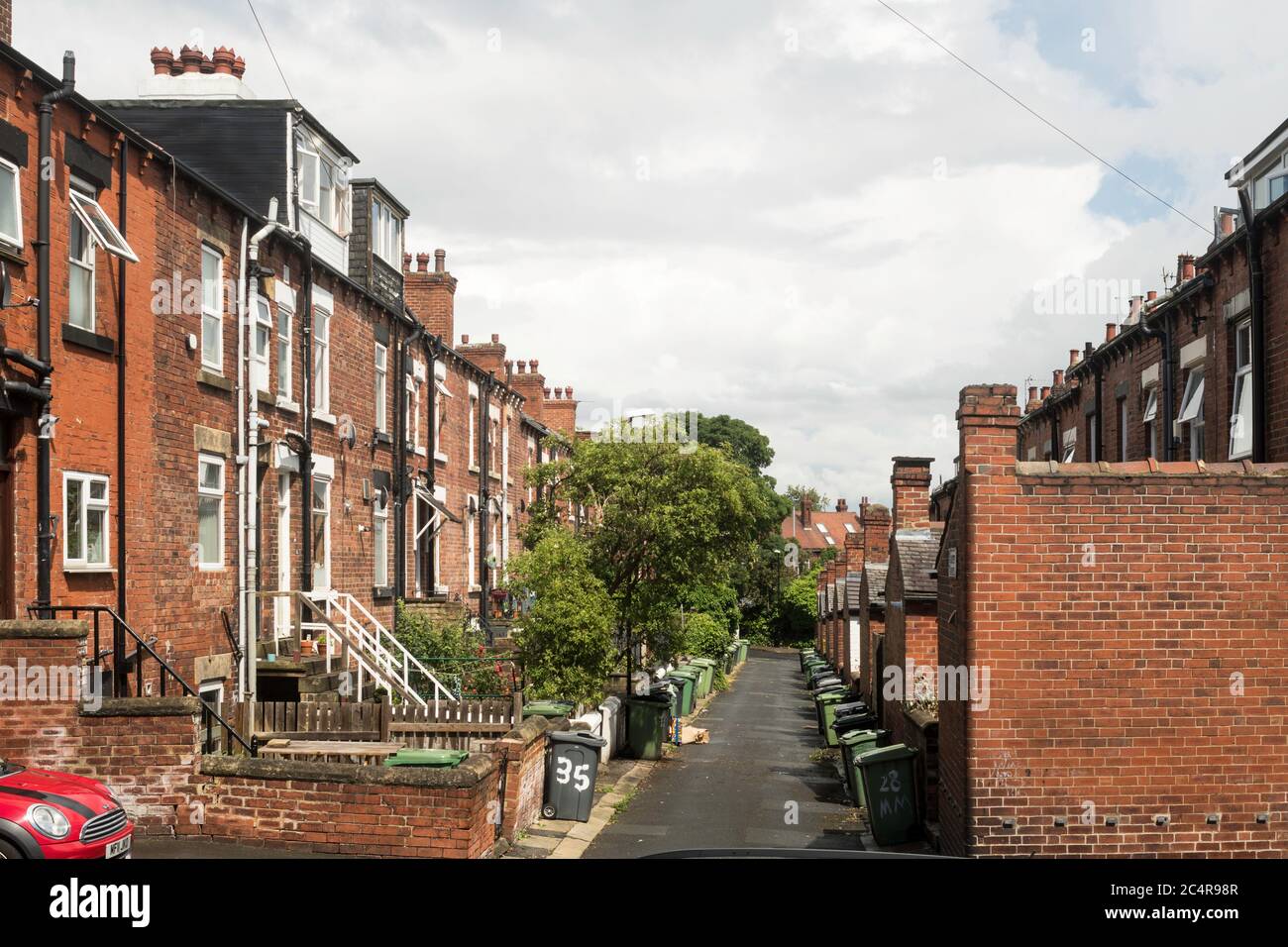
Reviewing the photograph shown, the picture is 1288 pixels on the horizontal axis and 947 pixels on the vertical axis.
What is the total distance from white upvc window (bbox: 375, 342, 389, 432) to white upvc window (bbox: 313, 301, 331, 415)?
2840mm

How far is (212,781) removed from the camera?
1122 cm

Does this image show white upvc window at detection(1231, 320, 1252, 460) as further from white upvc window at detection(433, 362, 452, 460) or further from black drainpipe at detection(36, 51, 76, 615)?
white upvc window at detection(433, 362, 452, 460)

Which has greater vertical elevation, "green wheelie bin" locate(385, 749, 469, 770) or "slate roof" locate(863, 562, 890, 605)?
"slate roof" locate(863, 562, 890, 605)

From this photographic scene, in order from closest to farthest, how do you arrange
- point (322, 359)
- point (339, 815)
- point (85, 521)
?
1. point (339, 815)
2. point (85, 521)
3. point (322, 359)

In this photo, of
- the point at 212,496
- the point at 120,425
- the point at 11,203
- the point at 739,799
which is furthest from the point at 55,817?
the point at 739,799

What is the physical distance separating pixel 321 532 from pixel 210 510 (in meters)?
3.96

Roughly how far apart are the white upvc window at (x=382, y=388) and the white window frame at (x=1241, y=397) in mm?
14763

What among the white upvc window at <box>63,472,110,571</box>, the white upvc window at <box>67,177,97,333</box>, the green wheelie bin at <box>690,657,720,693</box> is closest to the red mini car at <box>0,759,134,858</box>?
the white upvc window at <box>63,472,110,571</box>

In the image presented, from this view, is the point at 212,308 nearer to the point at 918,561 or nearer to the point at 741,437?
the point at 918,561

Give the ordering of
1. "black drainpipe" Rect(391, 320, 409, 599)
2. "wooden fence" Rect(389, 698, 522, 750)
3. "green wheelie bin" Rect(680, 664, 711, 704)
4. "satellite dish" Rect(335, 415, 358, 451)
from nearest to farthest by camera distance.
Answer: "wooden fence" Rect(389, 698, 522, 750)
"satellite dish" Rect(335, 415, 358, 451)
"black drainpipe" Rect(391, 320, 409, 599)
"green wheelie bin" Rect(680, 664, 711, 704)

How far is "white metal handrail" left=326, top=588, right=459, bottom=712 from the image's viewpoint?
17953 millimetres

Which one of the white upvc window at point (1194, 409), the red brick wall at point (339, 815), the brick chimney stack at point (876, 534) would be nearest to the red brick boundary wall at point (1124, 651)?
the red brick wall at point (339, 815)
